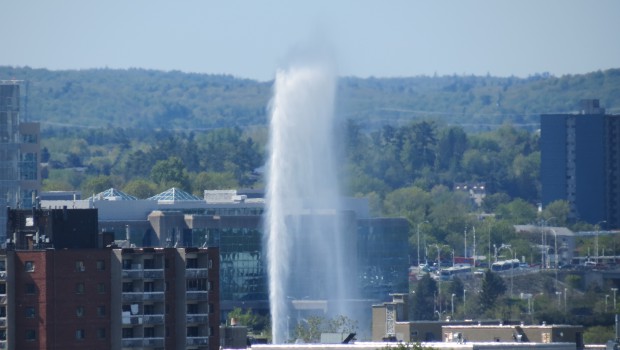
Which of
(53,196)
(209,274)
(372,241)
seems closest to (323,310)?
(372,241)

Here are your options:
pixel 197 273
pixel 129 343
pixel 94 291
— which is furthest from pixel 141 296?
pixel 197 273

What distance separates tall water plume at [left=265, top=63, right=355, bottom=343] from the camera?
152 meters

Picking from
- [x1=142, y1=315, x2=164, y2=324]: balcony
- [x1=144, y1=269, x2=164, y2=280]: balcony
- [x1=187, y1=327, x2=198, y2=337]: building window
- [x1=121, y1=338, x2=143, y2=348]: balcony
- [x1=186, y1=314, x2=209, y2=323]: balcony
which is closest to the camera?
[x1=121, y1=338, x2=143, y2=348]: balcony

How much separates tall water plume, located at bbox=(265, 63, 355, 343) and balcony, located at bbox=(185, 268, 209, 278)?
5726 centimetres

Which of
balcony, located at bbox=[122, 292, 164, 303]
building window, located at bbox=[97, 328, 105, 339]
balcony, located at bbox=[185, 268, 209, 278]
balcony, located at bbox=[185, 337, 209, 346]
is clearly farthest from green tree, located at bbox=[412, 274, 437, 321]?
building window, located at bbox=[97, 328, 105, 339]

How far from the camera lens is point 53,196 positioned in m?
195

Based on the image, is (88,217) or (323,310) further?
(323,310)

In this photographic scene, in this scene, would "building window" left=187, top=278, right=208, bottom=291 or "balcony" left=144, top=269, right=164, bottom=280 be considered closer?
"balcony" left=144, top=269, right=164, bottom=280

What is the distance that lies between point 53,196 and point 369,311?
144 feet

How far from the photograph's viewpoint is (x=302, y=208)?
157500mm

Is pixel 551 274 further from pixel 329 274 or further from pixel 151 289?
pixel 151 289

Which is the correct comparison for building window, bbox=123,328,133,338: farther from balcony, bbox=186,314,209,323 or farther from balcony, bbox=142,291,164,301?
balcony, bbox=186,314,209,323

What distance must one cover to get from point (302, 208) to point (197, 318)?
75.5 metres

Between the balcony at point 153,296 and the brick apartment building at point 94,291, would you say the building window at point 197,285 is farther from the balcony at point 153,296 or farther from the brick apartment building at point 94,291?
the balcony at point 153,296
